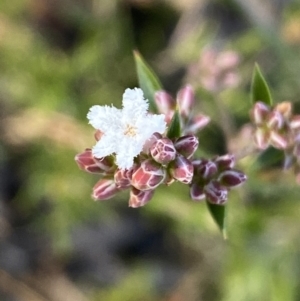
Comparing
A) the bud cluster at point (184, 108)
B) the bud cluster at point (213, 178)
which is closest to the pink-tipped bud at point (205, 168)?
the bud cluster at point (213, 178)

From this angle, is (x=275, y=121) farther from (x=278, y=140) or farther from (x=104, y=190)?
(x=104, y=190)

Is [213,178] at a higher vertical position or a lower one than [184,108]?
lower

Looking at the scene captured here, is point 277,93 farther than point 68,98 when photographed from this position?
No

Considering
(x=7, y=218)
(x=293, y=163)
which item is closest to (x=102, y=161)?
(x=293, y=163)

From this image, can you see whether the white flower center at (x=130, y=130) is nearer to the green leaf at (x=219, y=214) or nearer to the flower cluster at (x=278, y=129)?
the green leaf at (x=219, y=214)

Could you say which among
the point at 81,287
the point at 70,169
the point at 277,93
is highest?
the point at 277,93

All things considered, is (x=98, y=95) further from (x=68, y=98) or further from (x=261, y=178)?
(x=261, y=178)

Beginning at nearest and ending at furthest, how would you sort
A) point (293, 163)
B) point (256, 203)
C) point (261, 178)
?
point (293, 163) → point (261, 178) → point (256, 203)

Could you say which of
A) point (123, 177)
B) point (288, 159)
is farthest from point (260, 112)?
point (123, 177)
